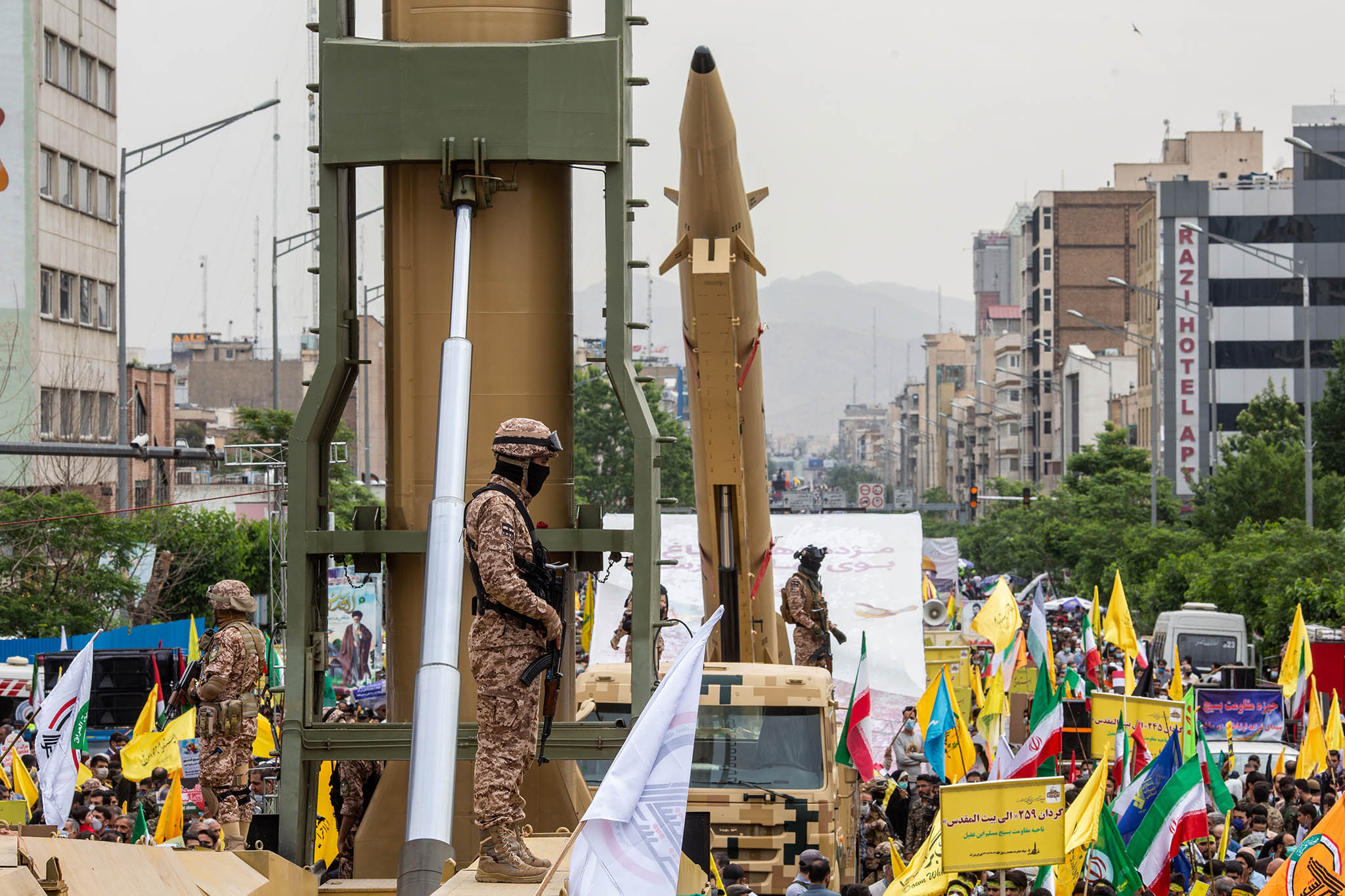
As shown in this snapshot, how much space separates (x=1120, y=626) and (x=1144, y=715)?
6911 mm

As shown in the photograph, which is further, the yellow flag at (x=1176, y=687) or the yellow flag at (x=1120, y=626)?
the yellow flag at (x=1120, y=626)

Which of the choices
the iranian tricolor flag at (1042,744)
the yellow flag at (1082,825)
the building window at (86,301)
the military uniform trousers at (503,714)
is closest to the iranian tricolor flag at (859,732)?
the iranian tricolor flag at (1042,744)

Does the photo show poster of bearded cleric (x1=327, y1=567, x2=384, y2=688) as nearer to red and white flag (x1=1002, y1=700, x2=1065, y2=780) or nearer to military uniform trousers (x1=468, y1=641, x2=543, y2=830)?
red and white flag (x1=1002, y1=700, x2=1065, y2=780)

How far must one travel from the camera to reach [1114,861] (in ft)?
33.2

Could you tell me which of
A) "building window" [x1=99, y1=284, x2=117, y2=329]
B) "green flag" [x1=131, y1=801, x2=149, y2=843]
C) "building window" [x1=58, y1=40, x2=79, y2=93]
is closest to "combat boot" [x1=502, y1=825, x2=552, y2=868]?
"green flag" [x1=131, y1=801, x2=149, y2=843]

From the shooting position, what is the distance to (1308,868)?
269 inches

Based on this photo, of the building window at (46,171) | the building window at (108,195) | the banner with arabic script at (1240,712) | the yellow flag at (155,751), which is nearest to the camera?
the yellow flag at (155,751)

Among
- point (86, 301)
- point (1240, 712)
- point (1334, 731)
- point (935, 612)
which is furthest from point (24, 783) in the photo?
point (86, 301)

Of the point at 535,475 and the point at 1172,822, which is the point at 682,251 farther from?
the point at 535,475

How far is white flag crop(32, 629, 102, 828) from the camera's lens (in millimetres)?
11930

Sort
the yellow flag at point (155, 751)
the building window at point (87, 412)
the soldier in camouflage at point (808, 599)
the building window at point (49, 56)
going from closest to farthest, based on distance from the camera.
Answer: the yellow flag at point (155, 751), the soldier in camouflage at point (808, 599), the building window at point (49, 56), the building window at point (87, 412)

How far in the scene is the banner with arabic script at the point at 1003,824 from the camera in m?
8.77

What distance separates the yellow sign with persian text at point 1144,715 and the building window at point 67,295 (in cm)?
3603

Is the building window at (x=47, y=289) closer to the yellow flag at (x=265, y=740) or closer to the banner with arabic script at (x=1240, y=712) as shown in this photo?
the yellow flag at (x=265, y=740)
